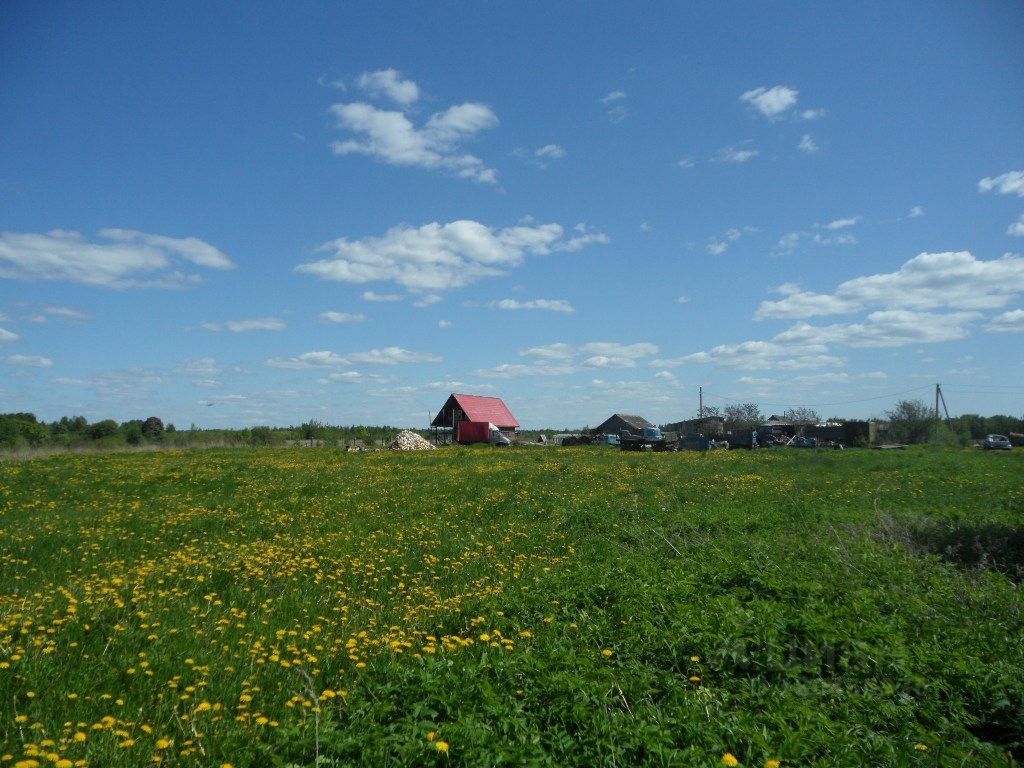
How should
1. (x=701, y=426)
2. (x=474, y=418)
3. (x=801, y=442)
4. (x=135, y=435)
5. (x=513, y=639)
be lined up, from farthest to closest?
(x=701, y=426) < (x=474, y=418) < (x=801, y=442) < (x=135, y=435) < (x=513, y=639)

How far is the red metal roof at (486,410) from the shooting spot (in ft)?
198

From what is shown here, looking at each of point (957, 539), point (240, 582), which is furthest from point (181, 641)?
point (957, 539)

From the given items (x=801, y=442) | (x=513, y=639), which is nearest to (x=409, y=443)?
(x=801, y=442)

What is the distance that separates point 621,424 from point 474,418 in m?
26.5

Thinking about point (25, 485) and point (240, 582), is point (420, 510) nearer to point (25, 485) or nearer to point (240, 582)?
point (240, 582)

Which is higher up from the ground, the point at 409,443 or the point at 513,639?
the point at 409,443

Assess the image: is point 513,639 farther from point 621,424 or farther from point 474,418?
point 621,424

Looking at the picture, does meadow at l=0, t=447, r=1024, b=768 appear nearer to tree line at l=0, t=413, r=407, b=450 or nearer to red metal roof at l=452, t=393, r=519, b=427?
tree line at l=0, t=413, r=407, b=450

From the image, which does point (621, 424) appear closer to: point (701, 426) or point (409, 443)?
point (701, 426)

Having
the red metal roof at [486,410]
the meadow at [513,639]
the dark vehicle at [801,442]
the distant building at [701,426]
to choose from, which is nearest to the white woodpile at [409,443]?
the red metal roof at [486,410]

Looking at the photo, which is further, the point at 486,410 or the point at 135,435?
the point at 486,410

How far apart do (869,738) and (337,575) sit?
6441 millimetres

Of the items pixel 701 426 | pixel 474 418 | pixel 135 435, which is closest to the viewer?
pixel 135 435

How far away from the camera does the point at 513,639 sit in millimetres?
5602
